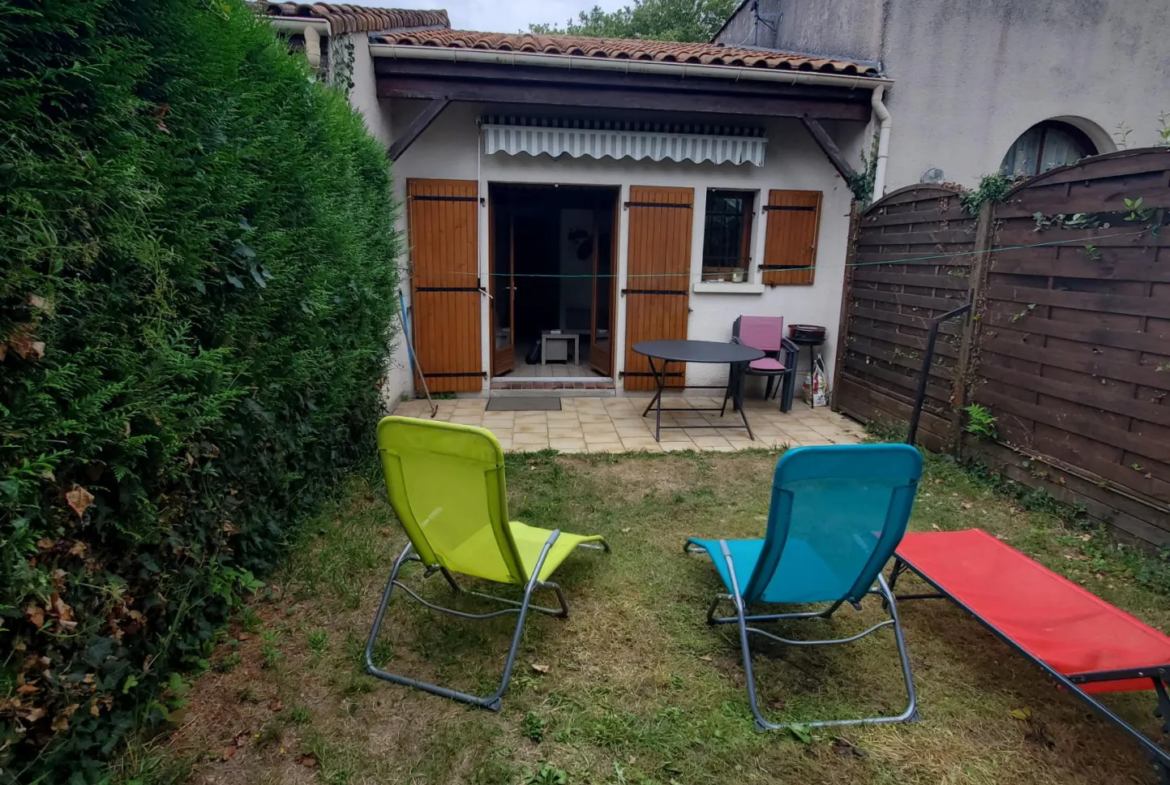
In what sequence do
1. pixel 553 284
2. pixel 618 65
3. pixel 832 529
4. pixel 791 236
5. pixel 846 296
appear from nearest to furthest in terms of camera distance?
1. pixel 832 529
2. pixel 618 65
3. pixel 846 296
4. pixel 791 236
5. pixel 553 284

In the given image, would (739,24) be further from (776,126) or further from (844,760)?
(844,760)

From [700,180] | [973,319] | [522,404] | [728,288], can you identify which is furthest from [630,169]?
[973,319]

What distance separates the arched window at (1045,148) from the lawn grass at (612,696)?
4.70 meters

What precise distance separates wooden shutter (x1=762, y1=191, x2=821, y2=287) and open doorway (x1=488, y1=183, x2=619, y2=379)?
1.62 meters

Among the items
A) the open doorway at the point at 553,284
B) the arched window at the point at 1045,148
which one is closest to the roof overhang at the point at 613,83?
the open doorway at the point at 553,284

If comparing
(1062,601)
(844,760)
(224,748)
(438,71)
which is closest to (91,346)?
(224,748)

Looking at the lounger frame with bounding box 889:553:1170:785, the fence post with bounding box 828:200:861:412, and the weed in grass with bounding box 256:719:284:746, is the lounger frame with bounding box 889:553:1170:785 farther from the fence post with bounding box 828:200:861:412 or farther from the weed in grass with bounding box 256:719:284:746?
the fence post with bounding box 828:200:861:412

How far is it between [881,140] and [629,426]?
347 cm

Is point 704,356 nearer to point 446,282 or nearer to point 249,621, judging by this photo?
point 446,282

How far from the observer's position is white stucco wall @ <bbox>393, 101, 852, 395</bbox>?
5.73m

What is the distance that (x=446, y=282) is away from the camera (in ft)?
19.5

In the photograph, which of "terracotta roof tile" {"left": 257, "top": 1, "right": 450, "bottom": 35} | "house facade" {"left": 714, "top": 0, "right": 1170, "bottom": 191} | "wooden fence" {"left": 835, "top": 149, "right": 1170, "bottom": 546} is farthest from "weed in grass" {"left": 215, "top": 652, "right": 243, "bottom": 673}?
"house facade" {"left": 714, "top": 0, "right": 1170, "bottom": 191}

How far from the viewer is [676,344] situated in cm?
552

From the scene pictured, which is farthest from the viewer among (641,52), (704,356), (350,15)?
(641,52)
